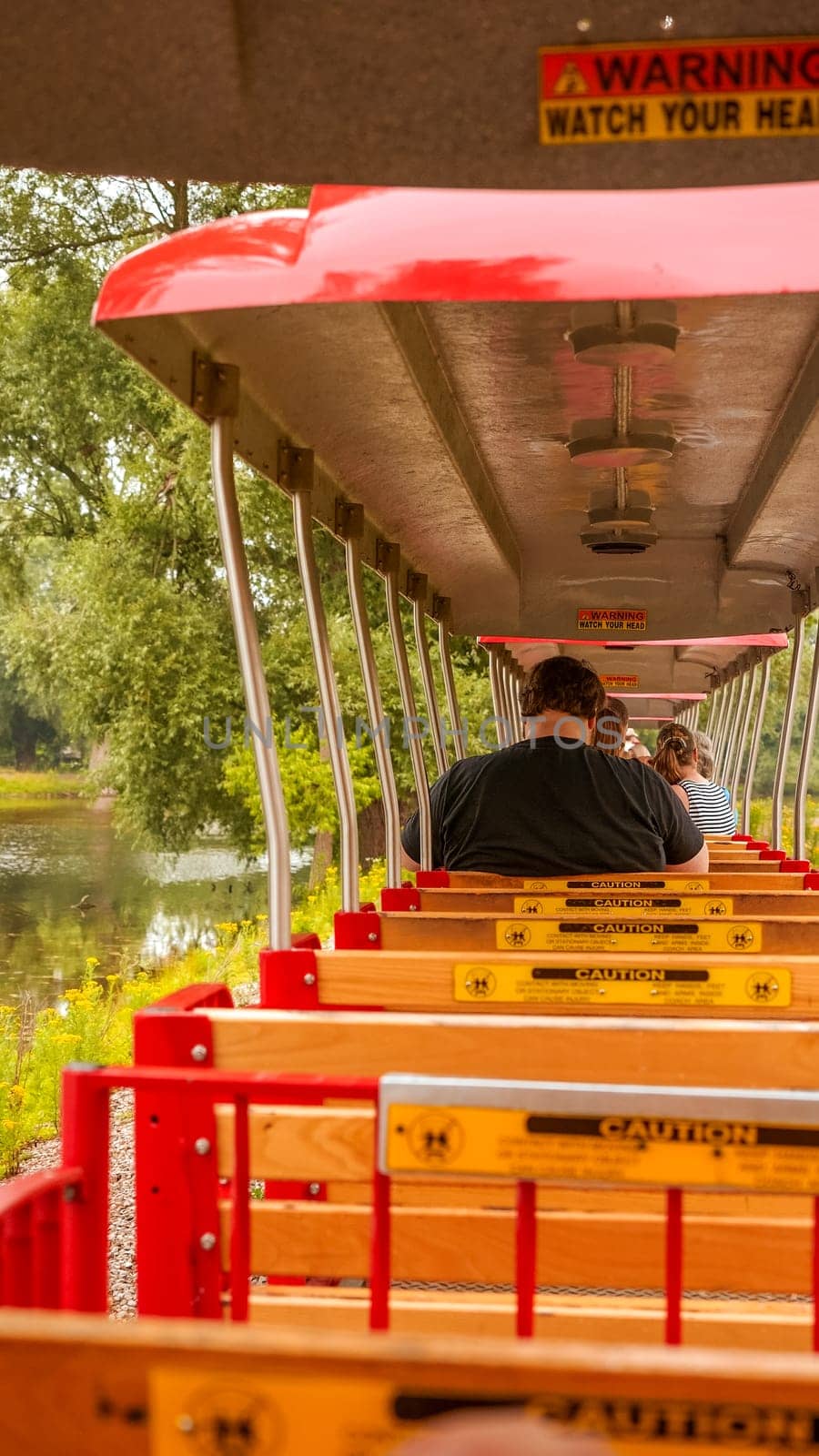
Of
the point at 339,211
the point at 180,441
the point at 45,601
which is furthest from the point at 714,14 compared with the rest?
the point at 45,601

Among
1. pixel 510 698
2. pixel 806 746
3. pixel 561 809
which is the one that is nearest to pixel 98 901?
pixel 510 698

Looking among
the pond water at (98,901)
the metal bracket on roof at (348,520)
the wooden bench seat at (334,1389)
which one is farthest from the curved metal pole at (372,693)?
the pond water at (98,901)

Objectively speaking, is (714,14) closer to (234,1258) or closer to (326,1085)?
(326,1085)

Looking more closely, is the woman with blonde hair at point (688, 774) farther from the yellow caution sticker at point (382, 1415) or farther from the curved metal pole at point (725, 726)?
the yellow caution sticker at point (382, 1415)

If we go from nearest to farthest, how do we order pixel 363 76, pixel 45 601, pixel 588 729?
1. pixel 363 76
2. pixel 588 729
3. pixel 45 601

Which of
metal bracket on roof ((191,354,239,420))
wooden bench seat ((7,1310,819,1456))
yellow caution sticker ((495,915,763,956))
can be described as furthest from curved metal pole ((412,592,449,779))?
wooden bench seat ((7,1310,819,1456))

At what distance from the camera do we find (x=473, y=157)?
2.45m

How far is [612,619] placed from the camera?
24.9 ft

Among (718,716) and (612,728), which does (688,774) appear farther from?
(718,716)

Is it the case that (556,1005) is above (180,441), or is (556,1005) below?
below

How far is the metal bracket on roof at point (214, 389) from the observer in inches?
122

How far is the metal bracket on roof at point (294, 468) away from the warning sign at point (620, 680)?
25.8 ft

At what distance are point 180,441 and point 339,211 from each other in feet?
74.4

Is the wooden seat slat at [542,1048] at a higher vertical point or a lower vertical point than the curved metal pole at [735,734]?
lower
